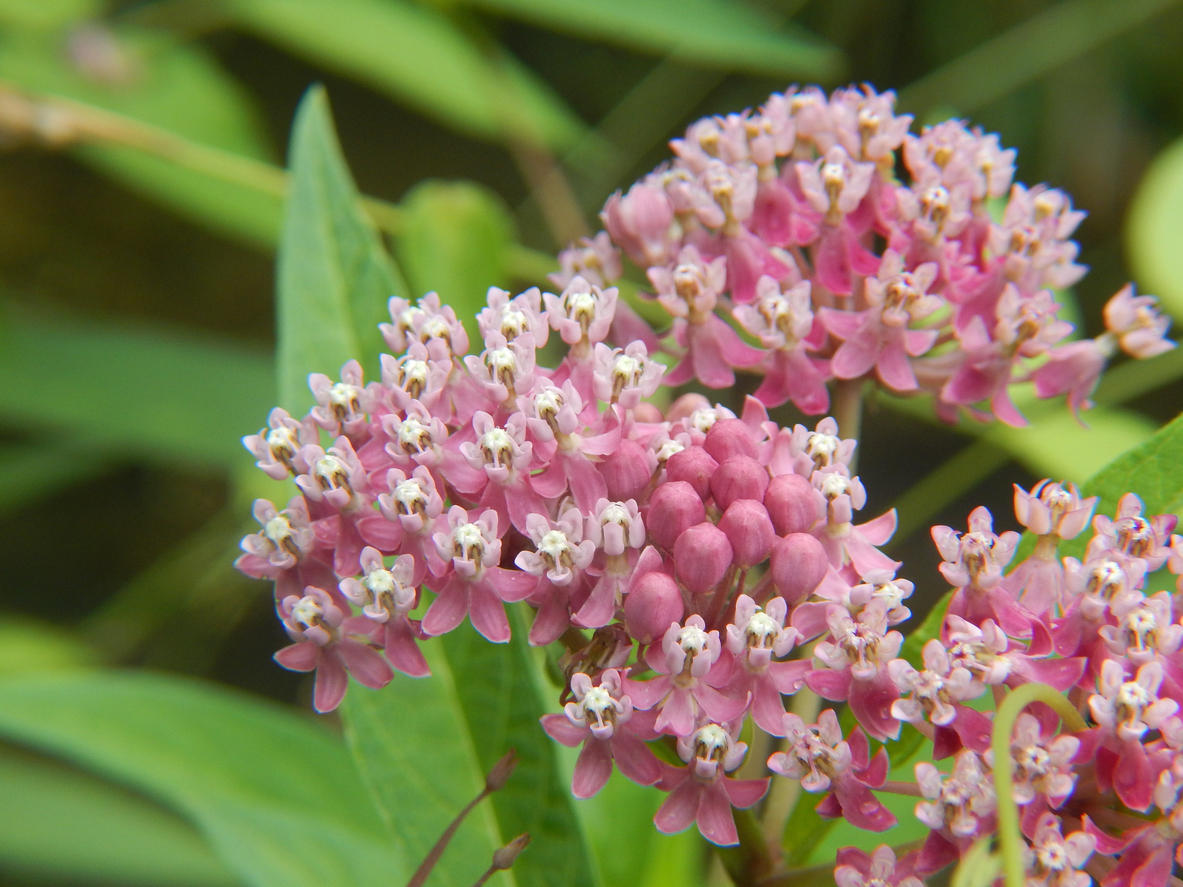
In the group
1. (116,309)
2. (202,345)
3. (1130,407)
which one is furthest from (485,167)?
(1130,407)

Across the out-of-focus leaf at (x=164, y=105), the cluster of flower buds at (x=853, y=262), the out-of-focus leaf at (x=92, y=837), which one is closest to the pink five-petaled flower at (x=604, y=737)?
the cluster of flower buds at (x=853, y=262)

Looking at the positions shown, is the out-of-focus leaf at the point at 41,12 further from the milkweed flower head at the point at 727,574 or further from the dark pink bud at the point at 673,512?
the dark pink bud at the point at 673,512

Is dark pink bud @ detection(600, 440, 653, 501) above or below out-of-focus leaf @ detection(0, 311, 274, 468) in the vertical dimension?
above

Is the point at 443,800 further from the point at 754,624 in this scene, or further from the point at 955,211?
the point at 955,211

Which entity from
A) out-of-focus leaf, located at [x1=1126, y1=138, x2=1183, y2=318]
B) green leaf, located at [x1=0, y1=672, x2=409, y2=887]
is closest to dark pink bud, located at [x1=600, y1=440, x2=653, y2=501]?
green leaf, located at [x1=0, y1=672, x2=409, y2=887]

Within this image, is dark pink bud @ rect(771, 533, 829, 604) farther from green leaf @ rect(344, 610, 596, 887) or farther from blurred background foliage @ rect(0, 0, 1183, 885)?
blurred background foliage @ rect(0, 0, 1183, 885)
